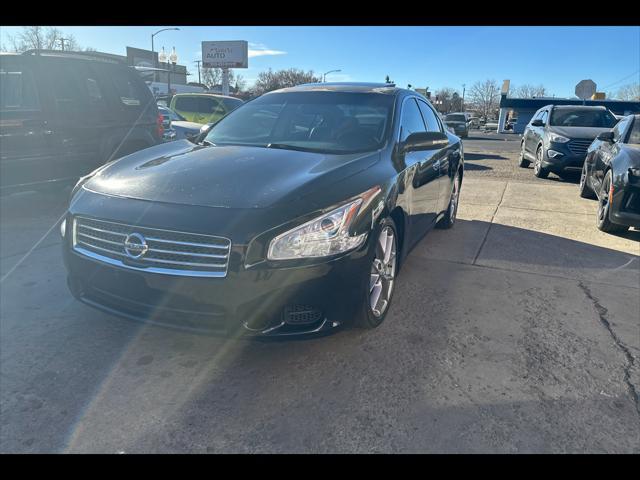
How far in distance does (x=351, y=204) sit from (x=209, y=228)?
31.3 inches

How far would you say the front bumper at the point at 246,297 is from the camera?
2385 mm

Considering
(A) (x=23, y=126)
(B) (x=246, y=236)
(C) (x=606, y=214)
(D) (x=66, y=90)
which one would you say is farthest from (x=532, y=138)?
(B) (x=246, y=236)

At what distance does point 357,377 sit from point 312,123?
2118 millimetres

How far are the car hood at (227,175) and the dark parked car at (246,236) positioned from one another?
0.01 m

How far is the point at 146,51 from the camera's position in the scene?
59375mm

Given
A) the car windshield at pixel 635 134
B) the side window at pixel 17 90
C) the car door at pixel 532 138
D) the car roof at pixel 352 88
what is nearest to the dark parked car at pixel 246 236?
the car roof at pixel 352 88

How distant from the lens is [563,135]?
10039 mm

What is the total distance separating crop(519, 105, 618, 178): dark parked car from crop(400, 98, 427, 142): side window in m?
6.82

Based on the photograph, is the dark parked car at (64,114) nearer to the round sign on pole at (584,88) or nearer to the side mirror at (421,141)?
the side mirror at (421,141)

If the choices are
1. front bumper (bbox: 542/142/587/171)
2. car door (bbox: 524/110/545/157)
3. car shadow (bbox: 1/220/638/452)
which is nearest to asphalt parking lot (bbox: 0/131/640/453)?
car shadow (bbox: 1/220/638/452)

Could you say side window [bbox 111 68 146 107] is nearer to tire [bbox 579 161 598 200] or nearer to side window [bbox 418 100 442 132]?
side window [bbox 418 100 442 132]

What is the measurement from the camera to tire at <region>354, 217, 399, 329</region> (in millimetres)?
2830
